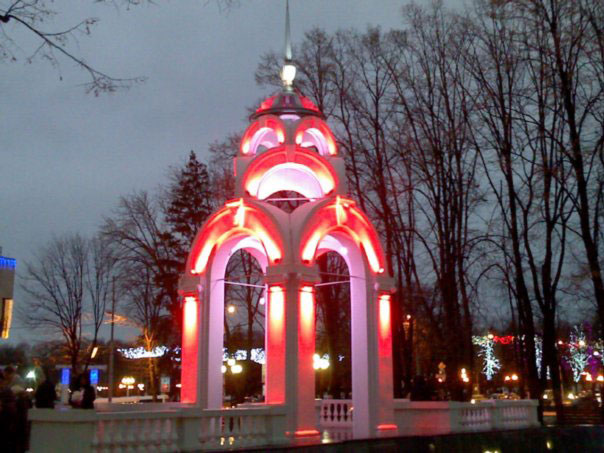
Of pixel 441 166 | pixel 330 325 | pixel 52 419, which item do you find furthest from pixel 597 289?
pixel 52 419

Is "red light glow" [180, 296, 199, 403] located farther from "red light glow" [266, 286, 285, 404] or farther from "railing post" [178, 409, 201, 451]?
"railing post" [178, 409, 201, 451]

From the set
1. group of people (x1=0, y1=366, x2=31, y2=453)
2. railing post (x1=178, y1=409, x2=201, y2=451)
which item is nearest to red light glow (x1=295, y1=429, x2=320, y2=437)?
railing post (x1=178, y1=409, x2=201, y2=451)

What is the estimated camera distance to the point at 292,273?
Answer: 556 inches

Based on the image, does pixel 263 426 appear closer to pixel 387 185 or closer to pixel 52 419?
pixel 52 419

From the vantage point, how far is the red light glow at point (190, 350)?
587 inches

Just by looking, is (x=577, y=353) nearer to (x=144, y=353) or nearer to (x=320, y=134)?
(x=144, y=353)

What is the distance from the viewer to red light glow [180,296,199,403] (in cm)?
1491

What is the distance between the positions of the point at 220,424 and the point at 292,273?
11.2 feet

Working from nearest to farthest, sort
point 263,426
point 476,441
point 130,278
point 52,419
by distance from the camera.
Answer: point 52,419, point 263,426, point 476,441, point 130,278

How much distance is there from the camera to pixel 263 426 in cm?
1291

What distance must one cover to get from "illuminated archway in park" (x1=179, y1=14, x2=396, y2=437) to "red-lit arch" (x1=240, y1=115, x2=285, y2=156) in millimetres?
24

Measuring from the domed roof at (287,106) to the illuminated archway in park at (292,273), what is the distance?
0.03 metres

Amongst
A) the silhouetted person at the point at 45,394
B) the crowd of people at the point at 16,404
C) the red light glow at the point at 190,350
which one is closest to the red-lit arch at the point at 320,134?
the red light glow at the point at 190,350

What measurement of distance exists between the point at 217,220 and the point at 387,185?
11.5 meters
